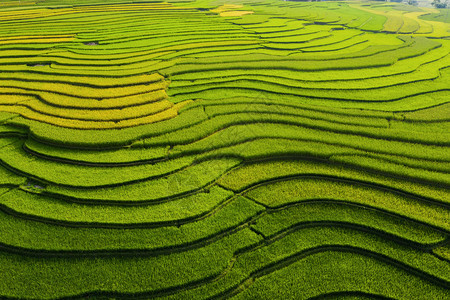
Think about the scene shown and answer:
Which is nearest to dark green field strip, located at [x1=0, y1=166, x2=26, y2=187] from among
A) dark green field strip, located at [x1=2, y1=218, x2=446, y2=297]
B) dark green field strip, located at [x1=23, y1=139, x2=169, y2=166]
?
dark green field strip, located at [x1=23, y1=139, x2=169, y2=166]

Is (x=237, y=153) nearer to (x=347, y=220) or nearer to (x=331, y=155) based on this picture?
(x=331, y=155)

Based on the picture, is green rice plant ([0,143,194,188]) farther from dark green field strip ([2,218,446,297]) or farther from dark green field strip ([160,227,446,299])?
dark green field strip ([160,227,446,299])

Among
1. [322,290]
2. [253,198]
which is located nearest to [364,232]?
[322,290]

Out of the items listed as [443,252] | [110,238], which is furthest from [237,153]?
[443,252]

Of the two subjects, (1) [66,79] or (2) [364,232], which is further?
(1) [66,79]

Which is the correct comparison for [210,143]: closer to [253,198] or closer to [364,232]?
[253,198]

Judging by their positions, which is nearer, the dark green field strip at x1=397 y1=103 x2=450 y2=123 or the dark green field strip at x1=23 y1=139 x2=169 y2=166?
the dark green field strip at x1=23 y1=139 x2=169 y2=166
